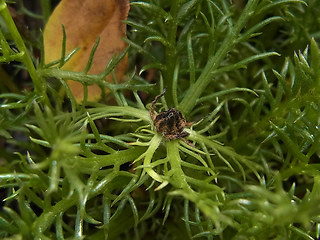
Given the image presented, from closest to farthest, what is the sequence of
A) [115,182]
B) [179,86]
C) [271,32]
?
1. [115,182]
2. [179,86]
3. [271,32]

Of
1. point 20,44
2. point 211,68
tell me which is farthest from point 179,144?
point 20,44

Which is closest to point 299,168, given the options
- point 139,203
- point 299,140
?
point 299,140

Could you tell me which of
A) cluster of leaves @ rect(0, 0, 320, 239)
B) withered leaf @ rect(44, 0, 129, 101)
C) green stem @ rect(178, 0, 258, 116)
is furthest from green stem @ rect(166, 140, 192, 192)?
withered leaf @ rect(44, 0, 129, 101)

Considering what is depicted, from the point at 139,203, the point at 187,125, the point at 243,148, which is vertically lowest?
the point at 139,203

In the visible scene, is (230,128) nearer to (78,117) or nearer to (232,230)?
(232,230)

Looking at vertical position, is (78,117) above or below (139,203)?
above

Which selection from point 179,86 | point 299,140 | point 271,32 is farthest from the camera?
point 271,32

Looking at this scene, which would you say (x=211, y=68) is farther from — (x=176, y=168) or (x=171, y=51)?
(x=176, y=168)

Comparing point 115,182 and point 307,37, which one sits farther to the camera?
point 307,37
